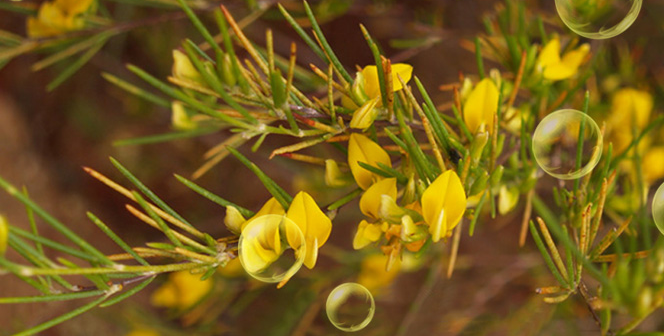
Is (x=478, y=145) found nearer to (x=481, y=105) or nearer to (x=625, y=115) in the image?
(x=481, y=105)

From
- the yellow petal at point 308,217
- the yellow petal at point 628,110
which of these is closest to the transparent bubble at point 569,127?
the yellow petal at point 308,217

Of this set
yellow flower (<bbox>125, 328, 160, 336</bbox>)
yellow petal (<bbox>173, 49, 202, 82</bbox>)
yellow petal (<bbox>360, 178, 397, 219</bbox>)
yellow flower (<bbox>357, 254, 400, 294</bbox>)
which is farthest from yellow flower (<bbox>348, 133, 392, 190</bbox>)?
yellow flower (<bbox>125, 328, 160, 336</bbox>)

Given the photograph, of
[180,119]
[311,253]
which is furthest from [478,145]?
[180,119]

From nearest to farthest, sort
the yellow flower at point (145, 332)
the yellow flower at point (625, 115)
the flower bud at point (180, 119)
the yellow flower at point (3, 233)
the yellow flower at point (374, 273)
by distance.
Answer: the yellow flower at point (3, 233) < the flower bud at point (180, 119) < the yellow flower at point (625, 115) < the yellow flower at point (374, 273) < the yellow flower at point (145, 332)

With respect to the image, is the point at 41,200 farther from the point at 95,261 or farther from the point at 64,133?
the point at 95,261

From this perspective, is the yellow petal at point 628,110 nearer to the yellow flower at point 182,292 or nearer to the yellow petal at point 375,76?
the yellow petal at point 375,76

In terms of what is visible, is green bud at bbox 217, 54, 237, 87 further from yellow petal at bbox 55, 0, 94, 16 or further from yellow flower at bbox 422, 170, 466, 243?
yellow petal at bbox 55, 0, 94, 16

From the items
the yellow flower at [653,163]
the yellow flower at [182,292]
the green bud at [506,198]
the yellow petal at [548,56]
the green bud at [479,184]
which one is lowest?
the yellow flower at [182,292]
